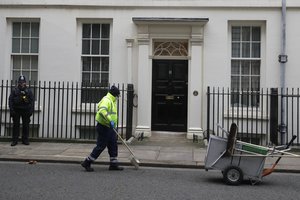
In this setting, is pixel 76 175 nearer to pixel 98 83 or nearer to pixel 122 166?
pixel 122 166

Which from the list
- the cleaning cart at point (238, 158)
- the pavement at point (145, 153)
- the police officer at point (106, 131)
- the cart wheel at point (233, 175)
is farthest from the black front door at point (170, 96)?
the cart wheel at point (233, 175)

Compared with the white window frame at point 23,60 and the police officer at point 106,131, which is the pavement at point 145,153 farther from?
the white window frame at point 23,60

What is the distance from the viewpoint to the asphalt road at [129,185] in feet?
21.7

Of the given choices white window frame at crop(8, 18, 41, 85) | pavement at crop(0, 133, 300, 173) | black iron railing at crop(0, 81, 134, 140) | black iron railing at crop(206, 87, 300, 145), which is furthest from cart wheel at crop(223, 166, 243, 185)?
white window frame at crop(8, 18, 41, 85)

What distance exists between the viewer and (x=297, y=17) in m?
12.8

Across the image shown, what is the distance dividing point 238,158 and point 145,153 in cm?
342

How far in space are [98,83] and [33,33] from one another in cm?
274

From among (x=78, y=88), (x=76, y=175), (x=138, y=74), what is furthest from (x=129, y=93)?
(x=76, y=175)

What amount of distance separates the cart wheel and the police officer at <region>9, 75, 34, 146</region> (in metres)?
6.23

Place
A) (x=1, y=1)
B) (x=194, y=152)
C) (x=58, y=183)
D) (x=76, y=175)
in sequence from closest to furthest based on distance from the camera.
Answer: (x=58, y=183)
(x=76, y=175)
(x=194, y=152)
(x=1, y=1)

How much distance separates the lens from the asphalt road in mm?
6605

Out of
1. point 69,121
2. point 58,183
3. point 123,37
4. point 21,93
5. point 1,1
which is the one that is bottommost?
point 58,183

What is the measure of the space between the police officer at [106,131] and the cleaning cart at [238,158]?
215 centimetres

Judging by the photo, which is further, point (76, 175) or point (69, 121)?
point (69, 121)
